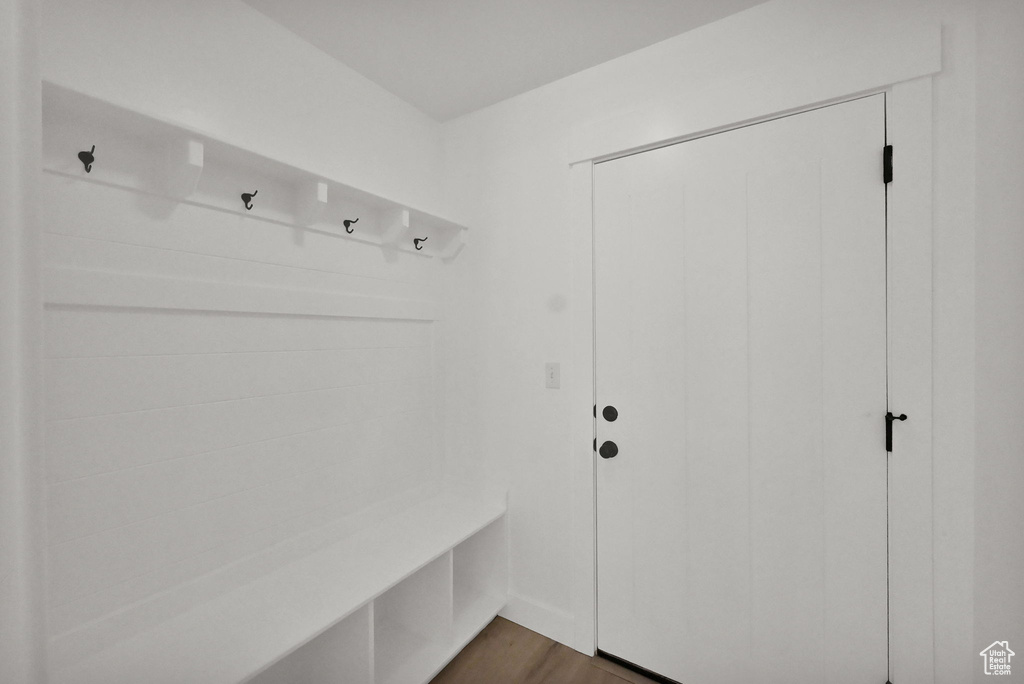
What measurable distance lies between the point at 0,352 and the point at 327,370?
142cm

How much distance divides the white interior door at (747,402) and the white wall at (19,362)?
1582 mm

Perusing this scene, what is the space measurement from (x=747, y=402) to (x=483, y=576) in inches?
54.2

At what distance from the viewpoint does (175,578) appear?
128cm

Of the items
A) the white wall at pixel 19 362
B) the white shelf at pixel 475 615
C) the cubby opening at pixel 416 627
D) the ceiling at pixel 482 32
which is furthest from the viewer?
the white shelf at pixel 475 615

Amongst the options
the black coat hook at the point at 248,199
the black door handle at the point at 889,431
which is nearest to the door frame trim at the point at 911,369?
the black door handle at the point at 889,431

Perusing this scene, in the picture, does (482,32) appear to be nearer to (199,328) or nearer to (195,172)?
(195,172)

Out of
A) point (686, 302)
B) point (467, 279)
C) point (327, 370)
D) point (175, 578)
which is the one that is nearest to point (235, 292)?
point (327, 370)

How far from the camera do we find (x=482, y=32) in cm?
160

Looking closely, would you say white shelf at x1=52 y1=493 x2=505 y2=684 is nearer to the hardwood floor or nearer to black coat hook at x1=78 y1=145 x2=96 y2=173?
the hardwood floor

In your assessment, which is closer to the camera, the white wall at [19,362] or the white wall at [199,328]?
the white wall at [19,362]

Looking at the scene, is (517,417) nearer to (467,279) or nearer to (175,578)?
(467,279)

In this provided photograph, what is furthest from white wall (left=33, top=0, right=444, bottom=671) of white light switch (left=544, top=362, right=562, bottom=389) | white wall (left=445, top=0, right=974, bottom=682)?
white light switch (left=544, top=362, right=562, bottom=389)

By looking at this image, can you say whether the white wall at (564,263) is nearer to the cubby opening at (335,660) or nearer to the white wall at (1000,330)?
the white wall at (1000,330)

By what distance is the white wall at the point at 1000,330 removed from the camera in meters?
1.15
